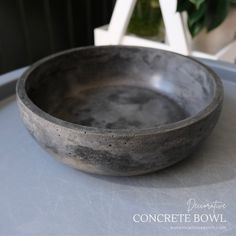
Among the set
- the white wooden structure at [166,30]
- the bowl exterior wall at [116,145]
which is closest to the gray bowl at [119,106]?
the bowl exterior wall at [116,145]

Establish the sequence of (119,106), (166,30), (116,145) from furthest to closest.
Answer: (166,30) → (119,106) → (116,145)

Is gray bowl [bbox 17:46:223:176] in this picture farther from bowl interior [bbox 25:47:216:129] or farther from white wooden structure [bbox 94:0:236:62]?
white wooden structure [bbox 94:0:236:62]

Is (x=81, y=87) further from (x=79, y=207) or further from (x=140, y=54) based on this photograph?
(x=79, y=207)

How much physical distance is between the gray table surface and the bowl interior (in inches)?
2.9

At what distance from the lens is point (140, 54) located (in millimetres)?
551

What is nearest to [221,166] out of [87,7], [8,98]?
[8,98]

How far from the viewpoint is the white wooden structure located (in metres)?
0.69

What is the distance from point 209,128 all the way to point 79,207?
167 mm

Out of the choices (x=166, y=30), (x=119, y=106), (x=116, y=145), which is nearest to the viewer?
(x=116, y=145)

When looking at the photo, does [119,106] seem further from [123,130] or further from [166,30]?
[166,30]

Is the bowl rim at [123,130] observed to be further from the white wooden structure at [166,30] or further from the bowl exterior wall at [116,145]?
the white wooden structure at [166,30]

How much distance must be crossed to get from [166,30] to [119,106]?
282 millimetres

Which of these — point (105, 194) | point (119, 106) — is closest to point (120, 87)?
point (119, 106)

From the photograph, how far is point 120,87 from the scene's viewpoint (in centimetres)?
56
